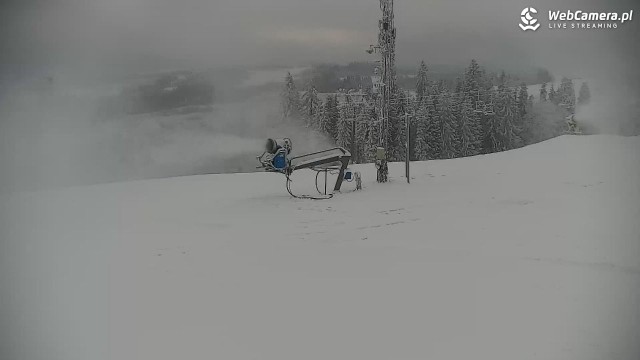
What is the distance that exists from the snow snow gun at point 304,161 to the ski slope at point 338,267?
0.12 m

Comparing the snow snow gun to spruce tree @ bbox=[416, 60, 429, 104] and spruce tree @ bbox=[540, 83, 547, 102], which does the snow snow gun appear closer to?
spruce tree @ bbox=[416, 60, 429, 104]

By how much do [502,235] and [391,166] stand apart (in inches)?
40.6

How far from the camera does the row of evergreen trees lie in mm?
3111

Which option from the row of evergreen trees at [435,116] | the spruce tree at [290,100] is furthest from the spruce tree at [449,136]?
the spruce tree at [290,100]

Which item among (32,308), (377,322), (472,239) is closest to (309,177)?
(472,239)

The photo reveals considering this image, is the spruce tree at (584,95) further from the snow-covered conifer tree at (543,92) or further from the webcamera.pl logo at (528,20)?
the webcamera.pl logo at (528,20)

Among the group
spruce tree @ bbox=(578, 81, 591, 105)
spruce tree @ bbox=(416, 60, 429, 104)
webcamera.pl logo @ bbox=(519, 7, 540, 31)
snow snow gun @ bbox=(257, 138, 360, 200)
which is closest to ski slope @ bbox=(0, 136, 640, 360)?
snow snow gun @ bbox=(257, 138, 360, 200)

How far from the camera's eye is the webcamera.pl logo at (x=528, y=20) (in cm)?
273

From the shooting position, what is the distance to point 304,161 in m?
2.99

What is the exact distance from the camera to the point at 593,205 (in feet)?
8.56

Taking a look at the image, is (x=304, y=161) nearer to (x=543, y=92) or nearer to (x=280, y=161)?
(x=280, y=161)

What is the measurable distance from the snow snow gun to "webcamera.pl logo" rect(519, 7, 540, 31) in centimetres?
120

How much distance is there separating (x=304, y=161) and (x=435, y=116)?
3.10 feet

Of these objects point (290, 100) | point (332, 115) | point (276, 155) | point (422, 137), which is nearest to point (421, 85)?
point (422, 137)
